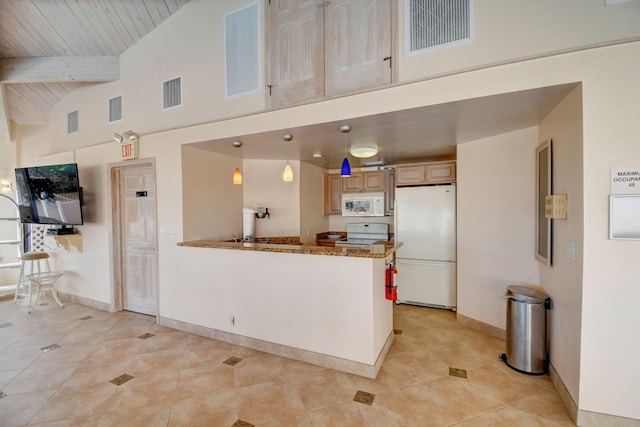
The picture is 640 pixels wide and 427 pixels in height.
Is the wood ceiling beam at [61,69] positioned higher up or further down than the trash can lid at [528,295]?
higher up

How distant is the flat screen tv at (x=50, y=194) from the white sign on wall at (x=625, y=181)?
587 centimetres

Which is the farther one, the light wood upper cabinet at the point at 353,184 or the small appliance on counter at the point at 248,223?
the light wood upper cabinet at the point at 353,184

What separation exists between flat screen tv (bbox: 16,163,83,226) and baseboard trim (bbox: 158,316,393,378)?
90.4 inches

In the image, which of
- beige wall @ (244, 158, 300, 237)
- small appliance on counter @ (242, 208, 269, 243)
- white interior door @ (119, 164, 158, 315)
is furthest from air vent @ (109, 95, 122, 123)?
small appliance on counter @ (242, 208, 269, 243)

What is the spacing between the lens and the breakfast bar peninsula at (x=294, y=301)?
103 inches

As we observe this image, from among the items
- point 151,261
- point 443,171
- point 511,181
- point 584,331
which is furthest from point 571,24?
point 151,261

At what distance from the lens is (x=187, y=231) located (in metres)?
3.64

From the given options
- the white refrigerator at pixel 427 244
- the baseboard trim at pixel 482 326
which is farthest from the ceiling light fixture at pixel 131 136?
the baseboard trim at pixel 482 326

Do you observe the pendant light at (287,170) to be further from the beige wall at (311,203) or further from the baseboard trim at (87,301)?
the baseboard trim at (87,301)

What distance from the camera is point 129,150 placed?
3949 mm

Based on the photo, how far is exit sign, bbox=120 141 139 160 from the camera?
3.90m

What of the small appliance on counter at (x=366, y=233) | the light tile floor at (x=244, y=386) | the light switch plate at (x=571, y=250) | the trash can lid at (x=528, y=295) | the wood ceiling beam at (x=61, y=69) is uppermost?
the wood ceiling beam at (x=61, y=69)

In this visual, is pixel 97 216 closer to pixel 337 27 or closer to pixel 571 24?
pixel 337 27

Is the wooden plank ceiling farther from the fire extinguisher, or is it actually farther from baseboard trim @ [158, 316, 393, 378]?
the fire extinguisher
